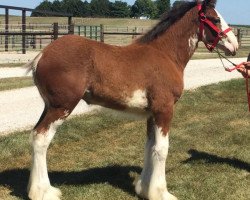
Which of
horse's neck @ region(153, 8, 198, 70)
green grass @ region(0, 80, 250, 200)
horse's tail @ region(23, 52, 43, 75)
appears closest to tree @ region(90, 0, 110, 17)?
green grass @ region(0, 80, 250, 200)

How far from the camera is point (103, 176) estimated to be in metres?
6.31

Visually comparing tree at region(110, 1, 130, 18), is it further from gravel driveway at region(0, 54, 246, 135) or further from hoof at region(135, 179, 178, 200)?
hoof at region(135, 179, 178, 200)

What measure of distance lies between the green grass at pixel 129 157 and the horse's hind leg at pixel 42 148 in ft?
1.35

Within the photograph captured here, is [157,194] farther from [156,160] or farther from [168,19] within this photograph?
[168,19]

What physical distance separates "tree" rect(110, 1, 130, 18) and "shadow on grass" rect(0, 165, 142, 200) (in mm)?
115145

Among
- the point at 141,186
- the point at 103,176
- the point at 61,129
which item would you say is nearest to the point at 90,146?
the point at 61,129

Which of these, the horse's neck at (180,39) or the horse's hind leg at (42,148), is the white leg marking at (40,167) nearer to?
the horse's hind leg at (42,148)

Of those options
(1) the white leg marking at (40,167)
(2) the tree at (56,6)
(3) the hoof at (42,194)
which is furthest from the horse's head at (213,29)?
(2) the tree at (56,6)

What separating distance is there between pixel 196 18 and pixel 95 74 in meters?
1.51

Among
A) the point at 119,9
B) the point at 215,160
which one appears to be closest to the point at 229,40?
the point at 215,160

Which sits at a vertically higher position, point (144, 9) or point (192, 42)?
point (144, 9)

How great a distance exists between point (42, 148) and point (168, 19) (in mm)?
2266

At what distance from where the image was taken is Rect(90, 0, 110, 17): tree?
117 meters

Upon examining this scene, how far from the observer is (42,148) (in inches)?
194
